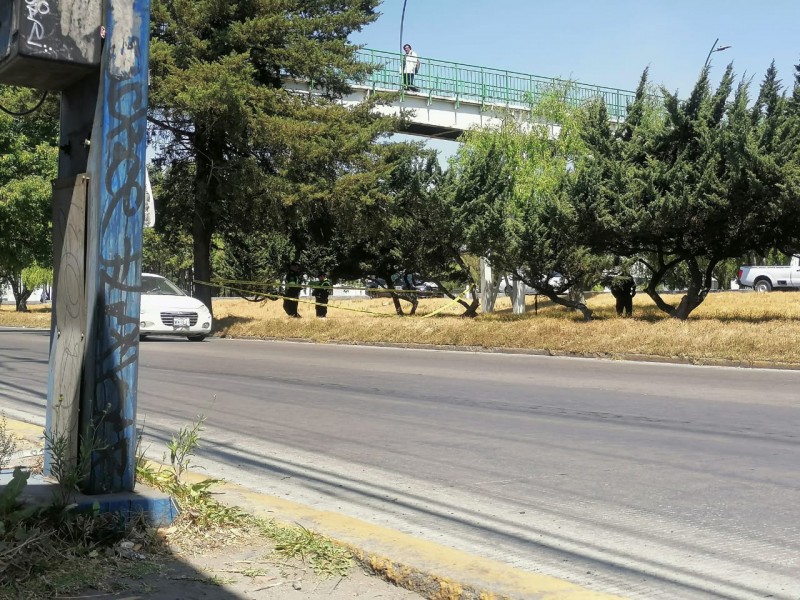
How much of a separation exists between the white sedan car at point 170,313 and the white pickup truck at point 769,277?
31.3m

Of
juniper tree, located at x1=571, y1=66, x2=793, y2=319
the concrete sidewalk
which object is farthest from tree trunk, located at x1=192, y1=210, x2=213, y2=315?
the concrete sidewalk

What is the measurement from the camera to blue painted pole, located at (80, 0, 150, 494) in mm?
4766

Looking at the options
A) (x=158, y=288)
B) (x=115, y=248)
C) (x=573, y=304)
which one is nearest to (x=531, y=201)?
(x=573, y=304)

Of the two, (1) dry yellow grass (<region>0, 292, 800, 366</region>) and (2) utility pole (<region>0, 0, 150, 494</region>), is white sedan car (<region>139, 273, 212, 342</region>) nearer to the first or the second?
(1) dry yellow grass (<region>0, 292, 800, 366</region>)

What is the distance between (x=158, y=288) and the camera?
23672 mm

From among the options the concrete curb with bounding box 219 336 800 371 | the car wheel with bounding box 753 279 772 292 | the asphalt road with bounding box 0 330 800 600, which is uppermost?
the car wheel with bounding box 753 279 772 292

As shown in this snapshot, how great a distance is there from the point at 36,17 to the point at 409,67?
31.6 meters

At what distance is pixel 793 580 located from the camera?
4.33 m

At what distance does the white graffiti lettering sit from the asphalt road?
3.20 meters

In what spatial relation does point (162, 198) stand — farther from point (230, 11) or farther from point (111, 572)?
point (111, 572)

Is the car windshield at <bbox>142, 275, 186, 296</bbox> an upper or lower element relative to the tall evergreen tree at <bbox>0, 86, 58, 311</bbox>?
lower

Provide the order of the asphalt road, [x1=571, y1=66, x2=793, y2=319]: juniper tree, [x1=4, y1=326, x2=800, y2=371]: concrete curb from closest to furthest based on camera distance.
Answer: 1. the asphalt road
2. [x1=4, y1=326, x2=800, y2=371]: concrete curb
3. [x1=571, y1=66, x2=793, y2=319]: juniper tree

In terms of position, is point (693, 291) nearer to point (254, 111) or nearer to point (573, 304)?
point (573, 304)

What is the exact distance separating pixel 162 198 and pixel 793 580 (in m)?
28.4
